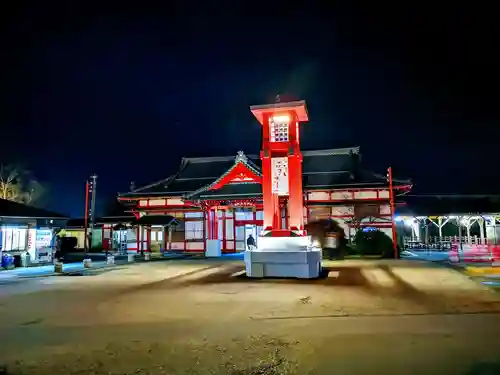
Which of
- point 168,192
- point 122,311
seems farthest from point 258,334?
point 168,192

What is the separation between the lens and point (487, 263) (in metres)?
19.9

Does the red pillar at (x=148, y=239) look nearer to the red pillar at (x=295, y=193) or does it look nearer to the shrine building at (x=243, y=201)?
the shrine building at (x=243, y=201)

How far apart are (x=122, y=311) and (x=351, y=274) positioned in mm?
10029

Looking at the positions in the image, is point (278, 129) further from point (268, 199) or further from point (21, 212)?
point (21, 212)

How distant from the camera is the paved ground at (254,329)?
207 inches

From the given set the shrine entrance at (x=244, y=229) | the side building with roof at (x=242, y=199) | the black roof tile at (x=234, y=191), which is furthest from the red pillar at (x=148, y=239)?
the shrine entrance at (x=244, y=229)

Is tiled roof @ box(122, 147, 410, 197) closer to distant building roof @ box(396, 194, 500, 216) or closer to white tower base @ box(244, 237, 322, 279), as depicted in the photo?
distant building roof @ box(396, 194, 500, 216)

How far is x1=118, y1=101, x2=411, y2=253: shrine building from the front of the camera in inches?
1169

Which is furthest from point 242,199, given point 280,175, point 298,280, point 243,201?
point 298,280

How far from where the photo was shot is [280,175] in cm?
1633

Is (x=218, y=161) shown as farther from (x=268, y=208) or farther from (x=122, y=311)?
(x=122, y=311)

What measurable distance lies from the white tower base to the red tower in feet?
3.29

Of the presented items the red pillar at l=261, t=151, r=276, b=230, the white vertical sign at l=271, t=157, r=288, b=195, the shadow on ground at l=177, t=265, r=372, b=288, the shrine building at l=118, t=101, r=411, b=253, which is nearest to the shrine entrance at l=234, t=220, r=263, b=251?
the shrine building at l=118, t=101, r=411, b=253

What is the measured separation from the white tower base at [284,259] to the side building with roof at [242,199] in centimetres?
1062
